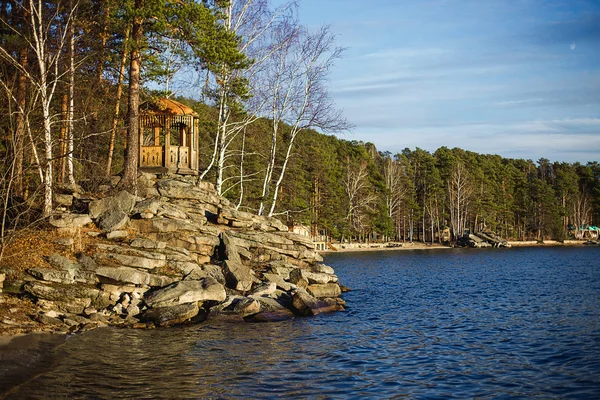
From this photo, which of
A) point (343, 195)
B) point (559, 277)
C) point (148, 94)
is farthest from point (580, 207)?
point (148, 94)

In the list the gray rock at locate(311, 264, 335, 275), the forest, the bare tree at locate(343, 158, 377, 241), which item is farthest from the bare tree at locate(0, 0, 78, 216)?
the bare tree at locate(343, 158, 377, 241)

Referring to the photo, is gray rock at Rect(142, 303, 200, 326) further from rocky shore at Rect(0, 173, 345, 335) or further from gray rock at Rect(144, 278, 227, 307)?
gray rock at Rect(144, 278, 227, 307)

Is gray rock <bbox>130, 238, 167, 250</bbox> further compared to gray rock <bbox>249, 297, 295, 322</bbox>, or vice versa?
gray rock <bbox>130, 238, 167, 250</bbox>

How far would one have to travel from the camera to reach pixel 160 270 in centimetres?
1769

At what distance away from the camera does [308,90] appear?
29.2m

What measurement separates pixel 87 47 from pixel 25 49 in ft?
11.4

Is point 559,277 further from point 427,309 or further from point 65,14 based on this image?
point 65,14

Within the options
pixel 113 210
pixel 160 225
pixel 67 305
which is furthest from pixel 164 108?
pixel 67 305

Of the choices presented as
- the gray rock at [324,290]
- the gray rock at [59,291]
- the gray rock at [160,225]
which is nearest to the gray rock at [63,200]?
the gray rock at [160,225]

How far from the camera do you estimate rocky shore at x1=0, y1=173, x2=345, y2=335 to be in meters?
14.8

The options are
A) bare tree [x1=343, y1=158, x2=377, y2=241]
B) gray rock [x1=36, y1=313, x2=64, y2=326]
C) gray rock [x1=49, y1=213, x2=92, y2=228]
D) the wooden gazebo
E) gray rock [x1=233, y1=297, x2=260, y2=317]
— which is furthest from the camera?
bare tree [x1=343, y1=158, x2=377, y2=241]

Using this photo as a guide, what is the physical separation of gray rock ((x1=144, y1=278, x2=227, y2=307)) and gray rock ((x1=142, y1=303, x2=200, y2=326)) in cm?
26

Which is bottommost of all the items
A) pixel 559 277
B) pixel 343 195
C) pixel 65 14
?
pixel 559 277

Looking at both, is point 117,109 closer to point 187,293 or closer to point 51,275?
point 51,275
